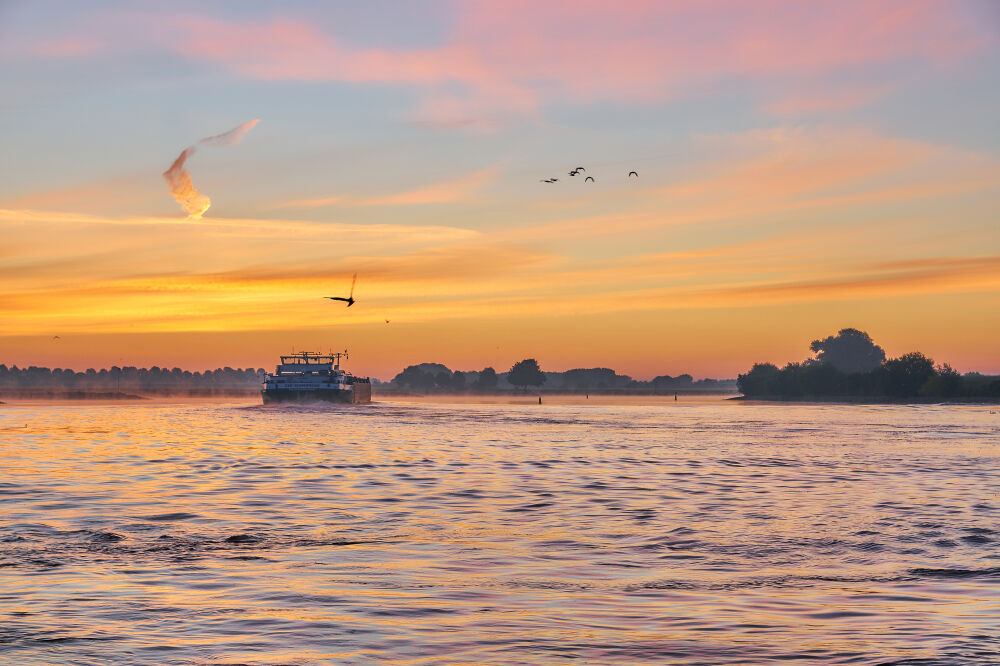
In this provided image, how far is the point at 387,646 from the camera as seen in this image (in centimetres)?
1331

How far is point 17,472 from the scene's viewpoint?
138ft

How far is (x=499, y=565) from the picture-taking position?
1998 cm

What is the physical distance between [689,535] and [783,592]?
7.11 meters

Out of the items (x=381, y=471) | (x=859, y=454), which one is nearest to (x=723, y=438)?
(x=859, y=454)

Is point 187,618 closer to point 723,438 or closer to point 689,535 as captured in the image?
point 689,535

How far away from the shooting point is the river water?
1342 centimetres

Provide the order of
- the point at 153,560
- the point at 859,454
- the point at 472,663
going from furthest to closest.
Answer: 1. the point at 859,454
2. the point at 153,560
3. the point at 472,663

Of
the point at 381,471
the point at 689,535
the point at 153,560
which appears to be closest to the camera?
the point at 153,560

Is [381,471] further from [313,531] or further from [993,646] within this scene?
[993,646]

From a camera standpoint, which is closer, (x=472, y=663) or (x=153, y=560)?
(x=472, y=663)

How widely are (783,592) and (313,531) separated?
12418 millimetres

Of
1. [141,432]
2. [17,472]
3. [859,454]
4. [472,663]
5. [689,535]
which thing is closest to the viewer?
[472,663]

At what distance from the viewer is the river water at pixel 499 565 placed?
13.4m

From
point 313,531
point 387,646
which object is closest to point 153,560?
point 313,531
